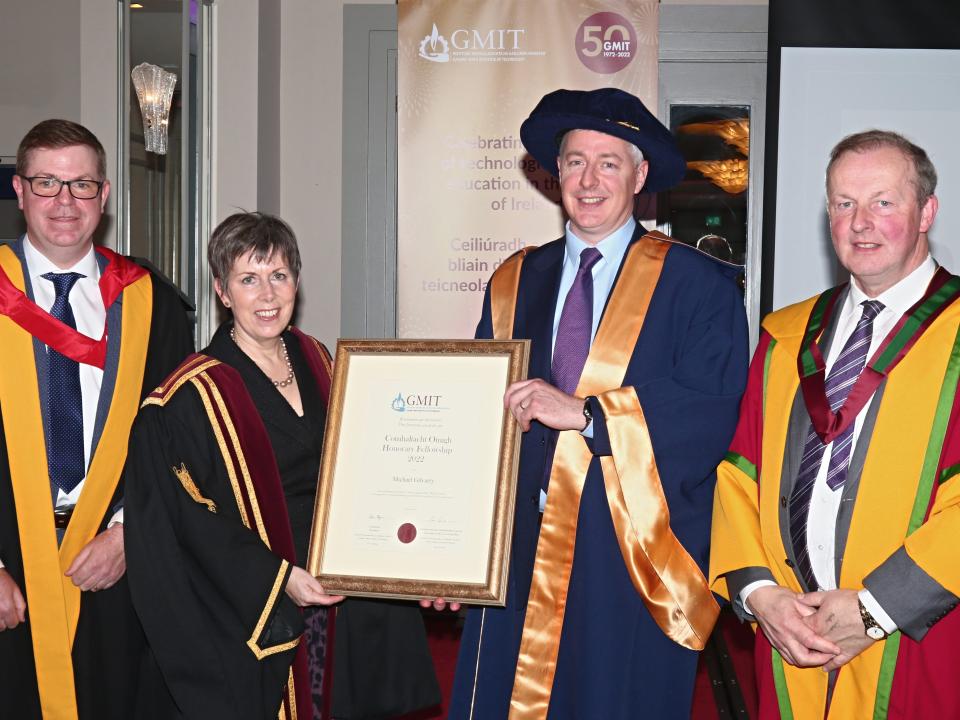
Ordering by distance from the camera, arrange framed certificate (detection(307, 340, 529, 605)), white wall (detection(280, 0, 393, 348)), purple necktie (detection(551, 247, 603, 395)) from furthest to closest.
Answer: white wall (detection(280, 0, 393, 348)), purple necktie (detection(551, 247, 603, 395)), framed certificate (detection(307, 340, 529, 605))

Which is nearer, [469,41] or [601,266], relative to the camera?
[601,266]

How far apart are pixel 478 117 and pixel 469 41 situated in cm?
38

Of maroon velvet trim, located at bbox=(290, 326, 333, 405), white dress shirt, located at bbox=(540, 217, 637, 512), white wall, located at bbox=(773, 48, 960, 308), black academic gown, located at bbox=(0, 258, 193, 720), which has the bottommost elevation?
black academic gown, located at bbox=(0, 258, 193, 720)

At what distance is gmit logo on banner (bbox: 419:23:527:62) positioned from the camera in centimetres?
518

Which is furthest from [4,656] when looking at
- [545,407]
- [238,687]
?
[545,407]

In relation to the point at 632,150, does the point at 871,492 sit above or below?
below

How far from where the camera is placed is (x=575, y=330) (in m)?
2.74

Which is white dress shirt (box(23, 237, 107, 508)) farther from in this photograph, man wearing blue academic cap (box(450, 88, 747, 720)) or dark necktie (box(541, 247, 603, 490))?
dark necktie (box(541, 247, 603, 490))

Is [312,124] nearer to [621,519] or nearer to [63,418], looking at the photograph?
[63,418]

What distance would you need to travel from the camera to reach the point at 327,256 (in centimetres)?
559

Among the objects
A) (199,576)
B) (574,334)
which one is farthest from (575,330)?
(199,576)

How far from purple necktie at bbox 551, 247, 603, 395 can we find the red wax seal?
540 millimetres

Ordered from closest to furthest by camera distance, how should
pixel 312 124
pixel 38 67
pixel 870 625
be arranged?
pixel 870 625 < pixel 38 67 < pixel 312 124

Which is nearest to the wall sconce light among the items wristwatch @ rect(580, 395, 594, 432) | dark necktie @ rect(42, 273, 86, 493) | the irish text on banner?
the irish text on banner
